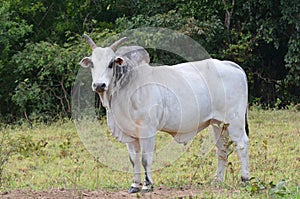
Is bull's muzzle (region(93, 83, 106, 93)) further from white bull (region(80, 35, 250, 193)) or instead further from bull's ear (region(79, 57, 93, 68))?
bull's ear (region(79, 57, 93, 68))

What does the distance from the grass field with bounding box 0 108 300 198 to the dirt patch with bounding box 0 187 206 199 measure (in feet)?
0.32

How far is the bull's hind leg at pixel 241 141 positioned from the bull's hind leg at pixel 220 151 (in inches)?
4.0

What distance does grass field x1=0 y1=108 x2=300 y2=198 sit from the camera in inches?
236

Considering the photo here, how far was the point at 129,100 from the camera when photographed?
20.4 ft

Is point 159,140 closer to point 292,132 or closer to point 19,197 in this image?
point 292,132

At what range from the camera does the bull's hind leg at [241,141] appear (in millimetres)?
6773

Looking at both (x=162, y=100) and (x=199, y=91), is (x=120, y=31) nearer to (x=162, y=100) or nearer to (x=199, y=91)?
(x=199, y=91)

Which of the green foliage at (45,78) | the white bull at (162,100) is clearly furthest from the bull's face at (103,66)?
the green foliage at (45,78)

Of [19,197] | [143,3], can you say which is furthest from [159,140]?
[143,3]

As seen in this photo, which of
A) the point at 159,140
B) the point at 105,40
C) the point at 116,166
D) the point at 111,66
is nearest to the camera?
the point at 111,66

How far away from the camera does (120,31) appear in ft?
45.0

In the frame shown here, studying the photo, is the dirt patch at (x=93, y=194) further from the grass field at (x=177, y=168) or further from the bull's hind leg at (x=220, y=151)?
the bull's hind leg at (x=220, y=151)

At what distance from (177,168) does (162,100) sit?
5.92ft

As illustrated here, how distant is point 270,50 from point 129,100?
957 cm
